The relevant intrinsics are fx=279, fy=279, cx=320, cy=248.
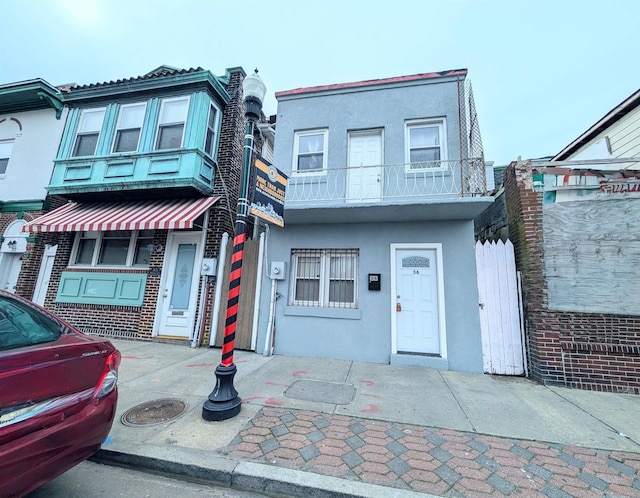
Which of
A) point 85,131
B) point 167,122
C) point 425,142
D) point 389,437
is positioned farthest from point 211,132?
point 389,437

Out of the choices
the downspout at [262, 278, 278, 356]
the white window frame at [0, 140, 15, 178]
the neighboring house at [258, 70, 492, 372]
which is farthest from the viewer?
the white window frame at [0, 140, 15, 178]

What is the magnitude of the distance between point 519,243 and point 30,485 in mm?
7109

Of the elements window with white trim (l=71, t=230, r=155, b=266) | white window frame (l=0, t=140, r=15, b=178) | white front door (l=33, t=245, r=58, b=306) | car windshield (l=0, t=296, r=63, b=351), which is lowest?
car windshield (l=0, t=296, r=63, b=351)

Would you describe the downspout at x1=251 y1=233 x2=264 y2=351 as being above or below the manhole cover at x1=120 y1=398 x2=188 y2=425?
above

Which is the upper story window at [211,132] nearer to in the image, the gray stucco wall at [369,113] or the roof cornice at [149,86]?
the roof cornice at [149,86]

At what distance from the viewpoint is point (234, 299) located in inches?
145

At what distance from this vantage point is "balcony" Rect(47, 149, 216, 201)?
7230 mm

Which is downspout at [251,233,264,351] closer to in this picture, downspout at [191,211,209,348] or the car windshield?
downspout at [191,211,209,348]

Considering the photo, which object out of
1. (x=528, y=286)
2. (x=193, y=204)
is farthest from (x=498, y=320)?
(x=193, y=204)

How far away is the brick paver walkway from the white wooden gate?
8.12 ft

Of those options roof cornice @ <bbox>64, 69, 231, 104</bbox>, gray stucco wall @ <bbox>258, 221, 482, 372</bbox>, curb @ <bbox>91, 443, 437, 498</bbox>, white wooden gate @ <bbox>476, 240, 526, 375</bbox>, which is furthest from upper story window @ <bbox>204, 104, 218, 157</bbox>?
white wooden gate @ <bbox>476, 240, 526, 375</bbox>

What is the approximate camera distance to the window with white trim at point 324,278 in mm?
6383

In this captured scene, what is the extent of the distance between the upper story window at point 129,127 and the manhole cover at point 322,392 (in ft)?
25.7

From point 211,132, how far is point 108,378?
7.39 m
